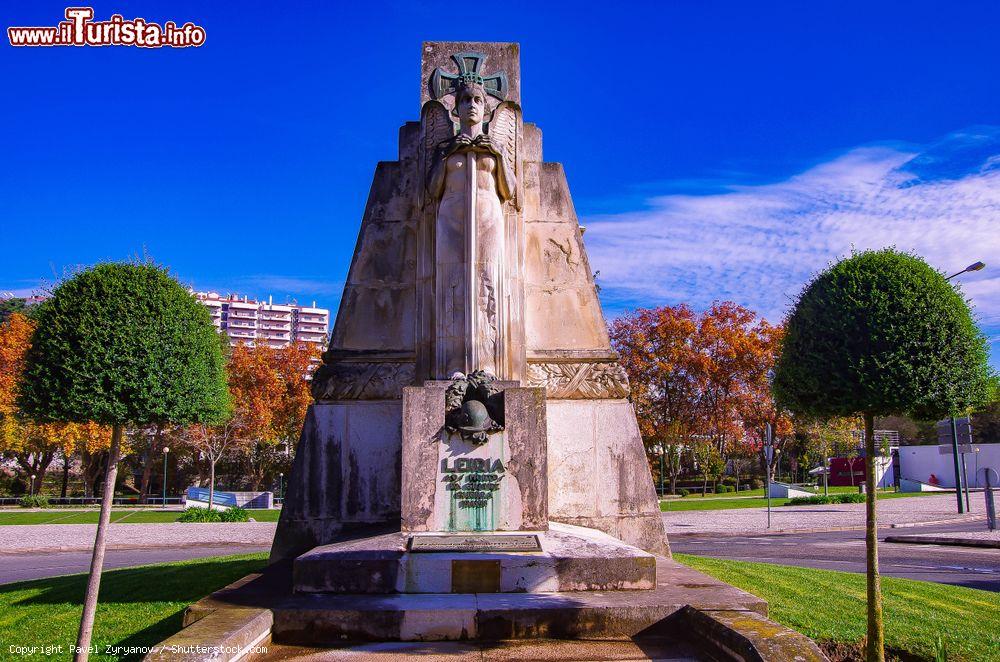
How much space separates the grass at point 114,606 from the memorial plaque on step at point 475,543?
8.64 ft

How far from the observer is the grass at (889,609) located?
6875 mm

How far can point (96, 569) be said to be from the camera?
21.8 feet

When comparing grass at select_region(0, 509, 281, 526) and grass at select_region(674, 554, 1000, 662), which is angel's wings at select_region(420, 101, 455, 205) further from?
grass at select_region(0, 509, 281, 526)

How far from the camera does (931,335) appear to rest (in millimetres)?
5957

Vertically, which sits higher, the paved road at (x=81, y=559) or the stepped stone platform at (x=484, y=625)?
the stepped stone platform at (x=484, y=625)

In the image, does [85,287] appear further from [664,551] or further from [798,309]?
[664,551]

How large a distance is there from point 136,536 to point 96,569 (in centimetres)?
1591

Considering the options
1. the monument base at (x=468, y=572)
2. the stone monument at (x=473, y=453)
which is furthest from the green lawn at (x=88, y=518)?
the monument base at (x=468, y=572)

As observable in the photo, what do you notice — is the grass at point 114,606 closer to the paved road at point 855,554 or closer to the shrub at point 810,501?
the paved road at point 855,554

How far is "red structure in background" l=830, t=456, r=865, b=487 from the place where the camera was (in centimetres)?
5588

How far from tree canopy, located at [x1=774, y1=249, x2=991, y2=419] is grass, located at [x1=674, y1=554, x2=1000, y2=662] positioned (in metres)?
2.32

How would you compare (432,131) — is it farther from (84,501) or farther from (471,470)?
(84,501)

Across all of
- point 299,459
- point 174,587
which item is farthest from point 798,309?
point 174,587

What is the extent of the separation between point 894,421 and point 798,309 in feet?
250
